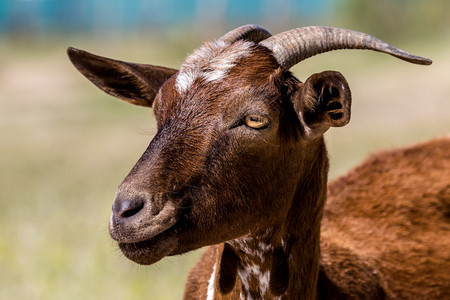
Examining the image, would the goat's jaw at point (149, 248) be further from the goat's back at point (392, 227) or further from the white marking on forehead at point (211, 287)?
the goat's back at point (392, 227)

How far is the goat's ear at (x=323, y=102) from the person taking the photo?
3770mm

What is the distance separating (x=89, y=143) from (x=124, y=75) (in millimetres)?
14317

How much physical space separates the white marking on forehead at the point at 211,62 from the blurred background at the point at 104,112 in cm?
89

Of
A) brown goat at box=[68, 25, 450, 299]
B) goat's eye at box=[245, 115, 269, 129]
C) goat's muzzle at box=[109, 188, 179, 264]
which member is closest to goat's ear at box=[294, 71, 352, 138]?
brown goat at box=[68, 25, 450, 299]

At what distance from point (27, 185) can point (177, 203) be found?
10514 mm

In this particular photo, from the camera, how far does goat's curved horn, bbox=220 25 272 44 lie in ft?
14.5

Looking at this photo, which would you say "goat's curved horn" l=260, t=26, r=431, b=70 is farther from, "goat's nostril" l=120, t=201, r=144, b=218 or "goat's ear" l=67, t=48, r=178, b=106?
"goat's nostril" l=120, t=201, r=144, b=218

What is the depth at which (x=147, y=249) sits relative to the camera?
11.8ft

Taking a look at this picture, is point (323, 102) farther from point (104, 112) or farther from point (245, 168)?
point (104, 112)

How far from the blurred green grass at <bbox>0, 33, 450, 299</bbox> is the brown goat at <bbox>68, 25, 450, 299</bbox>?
607mm

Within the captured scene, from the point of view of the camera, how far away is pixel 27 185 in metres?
13.5

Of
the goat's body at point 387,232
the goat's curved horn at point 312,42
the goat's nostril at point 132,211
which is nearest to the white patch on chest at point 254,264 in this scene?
the goat's body at point 387,232

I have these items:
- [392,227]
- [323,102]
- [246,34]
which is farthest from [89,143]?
[323,102]

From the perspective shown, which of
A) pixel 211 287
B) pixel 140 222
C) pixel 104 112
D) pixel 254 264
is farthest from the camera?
pixel 104 112
